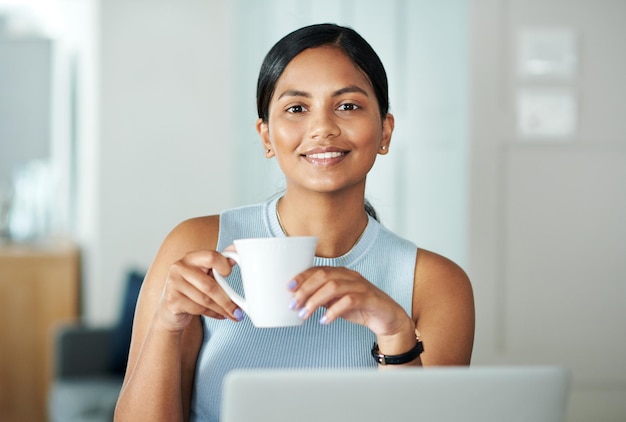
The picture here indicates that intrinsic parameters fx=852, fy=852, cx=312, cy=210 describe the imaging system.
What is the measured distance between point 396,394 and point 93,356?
3060 mm

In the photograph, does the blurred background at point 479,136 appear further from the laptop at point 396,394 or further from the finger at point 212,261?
the laptop at point 396,394

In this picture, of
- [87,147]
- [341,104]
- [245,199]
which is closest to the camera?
[341,104]

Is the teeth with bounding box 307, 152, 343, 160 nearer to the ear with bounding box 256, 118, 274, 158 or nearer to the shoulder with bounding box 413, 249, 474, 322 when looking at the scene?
the ear with bounding box 256, 118, 274, 158

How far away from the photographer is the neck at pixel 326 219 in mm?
1165

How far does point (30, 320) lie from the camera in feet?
12.9

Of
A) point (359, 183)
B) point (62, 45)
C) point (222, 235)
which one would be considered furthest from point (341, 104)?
point (62, 45)

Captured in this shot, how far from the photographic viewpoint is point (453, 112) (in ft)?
11.7

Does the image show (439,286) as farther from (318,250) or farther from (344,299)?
(344,299)

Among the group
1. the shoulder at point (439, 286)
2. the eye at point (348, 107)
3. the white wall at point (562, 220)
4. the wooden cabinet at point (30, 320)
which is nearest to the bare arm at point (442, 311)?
the shoulder at point (439, 286)

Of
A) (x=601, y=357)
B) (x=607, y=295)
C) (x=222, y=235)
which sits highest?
(x=222, y=235)

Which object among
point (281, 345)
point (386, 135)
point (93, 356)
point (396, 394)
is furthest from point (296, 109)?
point (93, 356)

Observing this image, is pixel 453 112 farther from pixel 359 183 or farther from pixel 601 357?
pixel 359 183

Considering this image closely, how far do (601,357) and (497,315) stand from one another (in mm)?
475

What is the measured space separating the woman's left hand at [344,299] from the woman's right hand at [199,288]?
85mm
